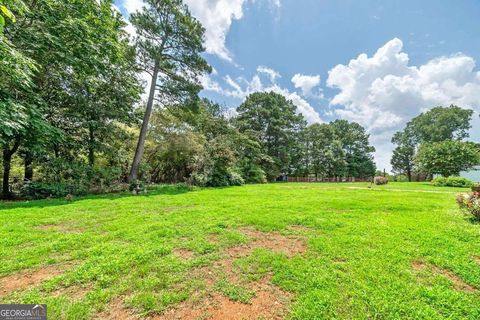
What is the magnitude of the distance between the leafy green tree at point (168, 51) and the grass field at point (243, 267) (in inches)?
359

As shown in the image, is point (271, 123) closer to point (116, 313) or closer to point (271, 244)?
point (271, 244)

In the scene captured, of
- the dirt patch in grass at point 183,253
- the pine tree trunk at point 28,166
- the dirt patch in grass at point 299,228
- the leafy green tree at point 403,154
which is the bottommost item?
the dirt patch in grass at point 183,253

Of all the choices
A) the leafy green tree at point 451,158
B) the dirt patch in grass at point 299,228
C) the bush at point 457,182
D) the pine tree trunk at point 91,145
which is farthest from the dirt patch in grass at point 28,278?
the leafy green tree at point 451,158

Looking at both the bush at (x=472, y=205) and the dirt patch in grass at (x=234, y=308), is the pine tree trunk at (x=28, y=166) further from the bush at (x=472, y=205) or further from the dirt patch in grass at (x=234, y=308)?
the bush at (x=472, y=205)

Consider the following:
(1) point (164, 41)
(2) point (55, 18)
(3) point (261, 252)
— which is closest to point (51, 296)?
(3) point (261, 252)

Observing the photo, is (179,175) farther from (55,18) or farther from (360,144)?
(360,144)

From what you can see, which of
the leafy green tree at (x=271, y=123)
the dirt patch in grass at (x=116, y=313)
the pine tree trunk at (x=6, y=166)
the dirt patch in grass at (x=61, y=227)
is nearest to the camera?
the dirt patch in grass at (x=116, y=313)

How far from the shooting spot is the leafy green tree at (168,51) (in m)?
12.0

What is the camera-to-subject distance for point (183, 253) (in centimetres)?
345

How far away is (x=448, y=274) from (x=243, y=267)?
9.40 feet

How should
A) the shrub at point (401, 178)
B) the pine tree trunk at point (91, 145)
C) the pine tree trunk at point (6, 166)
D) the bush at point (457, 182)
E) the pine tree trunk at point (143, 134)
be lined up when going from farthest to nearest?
the shrub at point (401, 178), the bush at point (457, 182), the pine tree trunk at point (143, 134), the pine tree trunk at point (91, 145), the pine tree trunk at point (6, 166)

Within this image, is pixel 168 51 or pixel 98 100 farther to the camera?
pixel 168 51

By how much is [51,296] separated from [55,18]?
9.86 meters

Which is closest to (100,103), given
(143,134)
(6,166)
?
(143,134)
